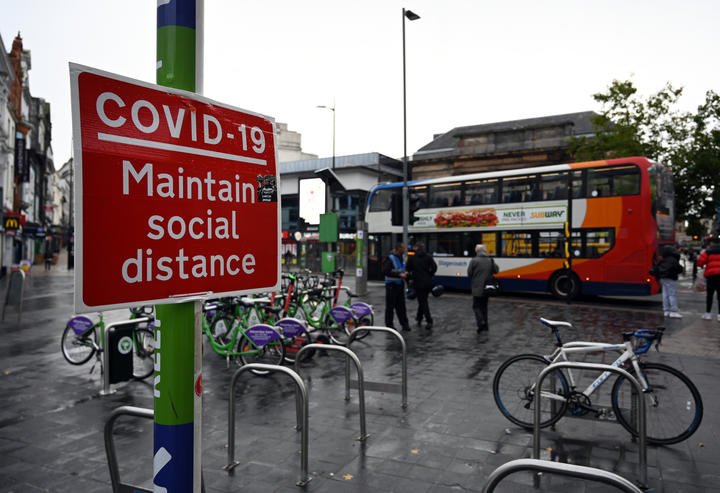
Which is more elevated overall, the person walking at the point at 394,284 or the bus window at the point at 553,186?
the bus window at the point at 553,186

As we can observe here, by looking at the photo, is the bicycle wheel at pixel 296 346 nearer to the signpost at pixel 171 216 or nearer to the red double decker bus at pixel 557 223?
the signpost at pixel 171 216

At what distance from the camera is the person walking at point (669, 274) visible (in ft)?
40.1

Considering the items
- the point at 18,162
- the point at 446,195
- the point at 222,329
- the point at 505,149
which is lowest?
the point at 222,329

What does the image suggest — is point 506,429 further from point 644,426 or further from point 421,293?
point 421,293

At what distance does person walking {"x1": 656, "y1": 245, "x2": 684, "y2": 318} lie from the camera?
1223cm

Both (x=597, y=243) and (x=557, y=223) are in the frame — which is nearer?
(x=597, y=243)

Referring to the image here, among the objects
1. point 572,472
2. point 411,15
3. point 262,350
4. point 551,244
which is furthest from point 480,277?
point 411,15

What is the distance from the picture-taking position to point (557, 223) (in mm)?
16203

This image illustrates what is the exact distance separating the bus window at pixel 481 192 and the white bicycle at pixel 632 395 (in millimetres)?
13325

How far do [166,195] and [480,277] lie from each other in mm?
9127

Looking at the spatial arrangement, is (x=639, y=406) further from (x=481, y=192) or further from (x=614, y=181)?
(x=481, y=192)

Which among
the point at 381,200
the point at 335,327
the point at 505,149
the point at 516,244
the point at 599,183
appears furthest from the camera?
the point at 505,149

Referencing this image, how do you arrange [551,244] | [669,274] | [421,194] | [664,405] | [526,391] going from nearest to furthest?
[664,405] → [526,391] → [669,274] → [551,244] → [421,194]

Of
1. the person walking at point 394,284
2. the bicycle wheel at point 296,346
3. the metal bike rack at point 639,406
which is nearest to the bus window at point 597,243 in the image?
the person walking at point 394,284
